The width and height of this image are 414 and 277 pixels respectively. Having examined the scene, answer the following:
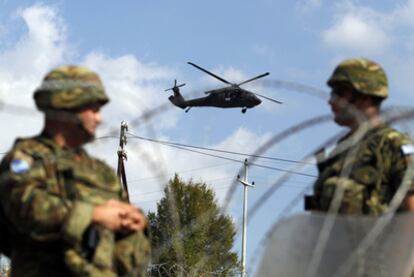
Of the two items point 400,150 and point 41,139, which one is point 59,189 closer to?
point 41,139

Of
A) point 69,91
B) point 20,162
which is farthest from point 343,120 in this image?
point 20,162

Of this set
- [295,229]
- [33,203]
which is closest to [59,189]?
[33,203]

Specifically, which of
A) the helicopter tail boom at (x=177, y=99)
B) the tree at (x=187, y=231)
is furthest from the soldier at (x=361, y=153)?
the helicopter tail boom at (x=177, y=99)

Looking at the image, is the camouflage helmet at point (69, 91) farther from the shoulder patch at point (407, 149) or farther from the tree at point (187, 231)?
the shoulder patch at point (407, 149)

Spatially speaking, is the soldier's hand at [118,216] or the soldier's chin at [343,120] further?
the soldier's chin at [343,120]

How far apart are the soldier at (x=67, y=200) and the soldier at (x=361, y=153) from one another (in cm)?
105

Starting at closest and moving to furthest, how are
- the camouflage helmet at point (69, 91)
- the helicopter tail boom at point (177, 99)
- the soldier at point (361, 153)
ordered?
the camouflage helmet at point (69, 91)
the soldier at point (361, 153)
the helicopter tail boom at point (177, 99)

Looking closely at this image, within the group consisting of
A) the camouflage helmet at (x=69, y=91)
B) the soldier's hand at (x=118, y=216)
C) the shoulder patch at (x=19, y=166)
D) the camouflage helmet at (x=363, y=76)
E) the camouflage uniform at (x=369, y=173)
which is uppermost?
the camouflage helmet at (x=363, y=76)

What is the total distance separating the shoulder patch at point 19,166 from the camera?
13.6ft

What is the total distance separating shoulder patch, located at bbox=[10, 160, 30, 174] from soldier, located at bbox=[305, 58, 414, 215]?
1538 millimetres

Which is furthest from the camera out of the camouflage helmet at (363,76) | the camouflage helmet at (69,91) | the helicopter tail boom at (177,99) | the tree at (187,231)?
the helicopter tail boom at (177,99)

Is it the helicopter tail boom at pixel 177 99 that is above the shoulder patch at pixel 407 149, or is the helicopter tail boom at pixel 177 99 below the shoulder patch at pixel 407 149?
above

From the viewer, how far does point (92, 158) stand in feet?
14.6

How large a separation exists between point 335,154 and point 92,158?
130 centimetres
